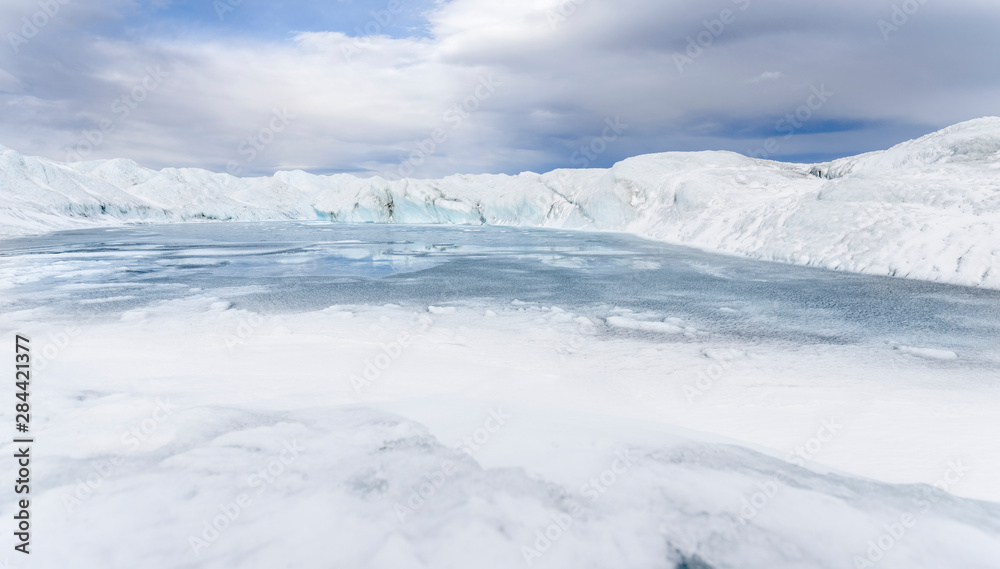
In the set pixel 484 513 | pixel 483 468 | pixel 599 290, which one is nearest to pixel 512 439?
pixel 483 468

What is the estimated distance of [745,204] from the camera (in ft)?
74.4

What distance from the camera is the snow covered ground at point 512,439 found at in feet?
7.52

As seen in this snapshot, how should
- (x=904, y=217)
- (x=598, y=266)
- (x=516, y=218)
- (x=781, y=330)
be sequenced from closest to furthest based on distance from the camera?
(x=781, y=330), (x=904, y=217), (x=598, y=266), (x=516, y=218)

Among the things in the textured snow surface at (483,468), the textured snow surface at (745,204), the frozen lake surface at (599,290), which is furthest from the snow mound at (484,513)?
the textured snow surface at (745,204)

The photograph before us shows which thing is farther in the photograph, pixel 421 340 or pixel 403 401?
pixel 421 340

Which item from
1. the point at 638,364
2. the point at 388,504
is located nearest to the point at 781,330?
the point at 638,364

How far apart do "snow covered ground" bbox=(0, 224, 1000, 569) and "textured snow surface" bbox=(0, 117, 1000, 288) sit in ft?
20.3

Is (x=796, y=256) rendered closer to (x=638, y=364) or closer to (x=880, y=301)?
(x=880, y=301)

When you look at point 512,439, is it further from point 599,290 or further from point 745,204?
point 745,204

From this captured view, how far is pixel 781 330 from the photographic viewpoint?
248 inches

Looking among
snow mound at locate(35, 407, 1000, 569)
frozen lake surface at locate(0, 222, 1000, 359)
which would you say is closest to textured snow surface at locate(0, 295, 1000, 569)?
snow mound at locate(35, 407, 1000, 569)

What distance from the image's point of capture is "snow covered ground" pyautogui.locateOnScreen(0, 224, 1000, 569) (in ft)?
7.52

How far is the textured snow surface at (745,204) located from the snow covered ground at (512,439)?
244 inches

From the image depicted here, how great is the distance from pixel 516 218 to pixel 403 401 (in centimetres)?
4753
